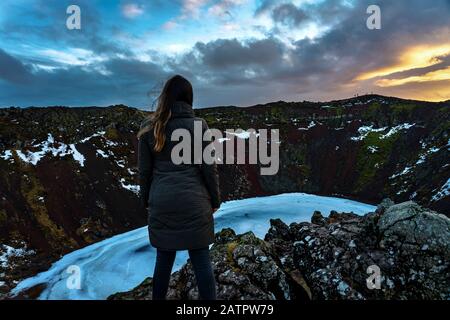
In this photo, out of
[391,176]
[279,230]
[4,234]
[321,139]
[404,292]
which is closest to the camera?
[404,292]

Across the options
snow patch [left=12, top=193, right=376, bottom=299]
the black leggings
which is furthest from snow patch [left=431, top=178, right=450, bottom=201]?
the black leggings

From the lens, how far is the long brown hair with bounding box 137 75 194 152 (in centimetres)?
568

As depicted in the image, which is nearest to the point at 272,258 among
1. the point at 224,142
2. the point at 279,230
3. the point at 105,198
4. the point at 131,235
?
the point at 279,230

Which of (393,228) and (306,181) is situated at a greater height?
(393,228)

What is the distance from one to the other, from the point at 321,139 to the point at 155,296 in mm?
101363

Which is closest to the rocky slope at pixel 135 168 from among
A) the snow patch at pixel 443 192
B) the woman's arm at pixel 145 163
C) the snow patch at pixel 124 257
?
the snow patch at pixel 443 192

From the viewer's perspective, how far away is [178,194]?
564 cm

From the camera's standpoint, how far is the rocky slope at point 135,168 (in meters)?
53.0

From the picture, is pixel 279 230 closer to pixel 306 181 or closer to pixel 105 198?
pixel 105 198

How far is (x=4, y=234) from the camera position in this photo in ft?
160

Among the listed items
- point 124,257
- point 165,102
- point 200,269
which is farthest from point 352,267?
point 124,257

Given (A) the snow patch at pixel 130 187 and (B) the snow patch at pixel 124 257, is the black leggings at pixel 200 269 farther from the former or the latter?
(A) the snow patch at pixel 130 187
